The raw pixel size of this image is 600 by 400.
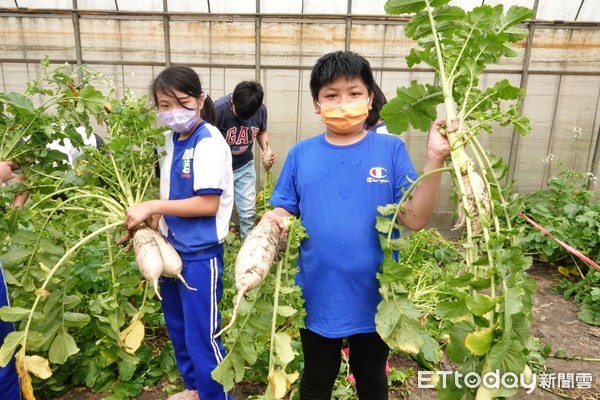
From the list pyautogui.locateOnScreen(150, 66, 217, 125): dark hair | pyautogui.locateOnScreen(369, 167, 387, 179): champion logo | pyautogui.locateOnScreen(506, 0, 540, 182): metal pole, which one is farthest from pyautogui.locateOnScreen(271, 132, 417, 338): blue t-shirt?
pyautogui.locateOnScreen(506, 0, 540, 182): metal pole

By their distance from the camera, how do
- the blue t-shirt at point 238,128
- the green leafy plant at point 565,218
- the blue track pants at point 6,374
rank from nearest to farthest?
the blue track pants at point 6,374, the blue t-shirt at point 238,128, the green leafy plant at point 565,218

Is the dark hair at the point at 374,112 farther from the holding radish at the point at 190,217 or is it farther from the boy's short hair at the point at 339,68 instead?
the holding radish at the point at 190,217

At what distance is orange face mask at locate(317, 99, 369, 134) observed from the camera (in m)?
1.59

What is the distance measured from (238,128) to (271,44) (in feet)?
4.88

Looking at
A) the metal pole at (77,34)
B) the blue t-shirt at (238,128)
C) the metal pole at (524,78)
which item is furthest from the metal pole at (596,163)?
the metal pole at (77,34)

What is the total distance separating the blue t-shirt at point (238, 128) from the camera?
12.9 ft

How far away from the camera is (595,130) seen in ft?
16.6

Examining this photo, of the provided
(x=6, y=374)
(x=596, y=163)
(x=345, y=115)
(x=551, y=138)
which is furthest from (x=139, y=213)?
(x=596, y=163)

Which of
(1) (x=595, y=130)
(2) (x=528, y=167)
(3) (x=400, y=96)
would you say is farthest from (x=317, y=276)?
(1) (x=595, y=130)

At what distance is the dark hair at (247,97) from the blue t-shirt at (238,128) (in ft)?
0.74

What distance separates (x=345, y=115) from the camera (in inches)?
62.6

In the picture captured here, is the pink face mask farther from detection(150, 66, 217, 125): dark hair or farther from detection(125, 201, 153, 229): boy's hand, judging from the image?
detection(125, 201, 153, 229): boy's hand

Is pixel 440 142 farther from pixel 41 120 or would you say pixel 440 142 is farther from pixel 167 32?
pixel 167 32

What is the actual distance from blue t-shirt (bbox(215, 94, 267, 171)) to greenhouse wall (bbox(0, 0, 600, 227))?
997 millimetres
